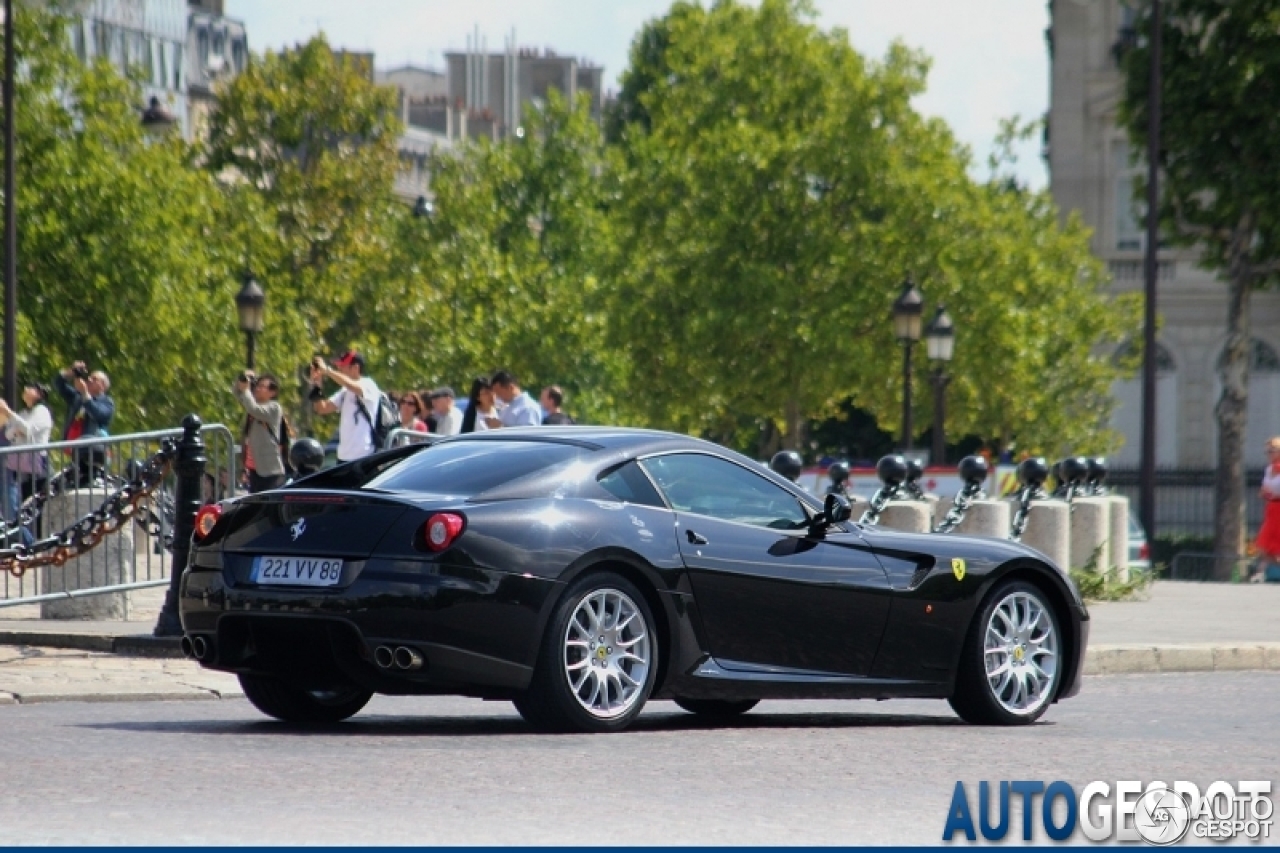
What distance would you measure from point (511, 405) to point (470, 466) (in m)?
10.6

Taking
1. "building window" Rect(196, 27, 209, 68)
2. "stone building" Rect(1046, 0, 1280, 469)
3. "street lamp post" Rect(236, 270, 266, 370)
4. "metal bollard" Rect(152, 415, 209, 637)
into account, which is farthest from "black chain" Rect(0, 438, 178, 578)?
"building window" Rect(196, 27, 209, 68)

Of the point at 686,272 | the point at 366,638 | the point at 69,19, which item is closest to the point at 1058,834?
the point at 366,638

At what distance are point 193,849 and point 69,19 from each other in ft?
124

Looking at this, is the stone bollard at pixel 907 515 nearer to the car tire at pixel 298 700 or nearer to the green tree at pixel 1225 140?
the car tire at pixel 298 700

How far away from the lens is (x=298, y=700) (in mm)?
11297

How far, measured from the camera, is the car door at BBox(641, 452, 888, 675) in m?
11.1

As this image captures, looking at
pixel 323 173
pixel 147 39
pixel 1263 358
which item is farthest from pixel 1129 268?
pixel 147 39

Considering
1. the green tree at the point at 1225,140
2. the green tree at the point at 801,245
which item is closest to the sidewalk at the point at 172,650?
the green tree at the point at 1225,140

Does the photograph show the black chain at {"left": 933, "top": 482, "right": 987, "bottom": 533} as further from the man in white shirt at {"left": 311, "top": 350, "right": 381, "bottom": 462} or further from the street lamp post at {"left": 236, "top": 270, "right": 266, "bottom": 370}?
the street lamp post at {"left": 236, "top": 270, "right": 266, "bottom": 370}

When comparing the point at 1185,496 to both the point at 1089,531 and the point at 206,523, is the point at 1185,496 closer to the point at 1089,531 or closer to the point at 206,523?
the point at 1089,531

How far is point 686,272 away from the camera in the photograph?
176ft

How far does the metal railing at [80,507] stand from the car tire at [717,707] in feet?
15.9

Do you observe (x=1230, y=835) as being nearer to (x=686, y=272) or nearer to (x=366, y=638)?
(x=366, y=638)

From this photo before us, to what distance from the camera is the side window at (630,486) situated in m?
11.1
